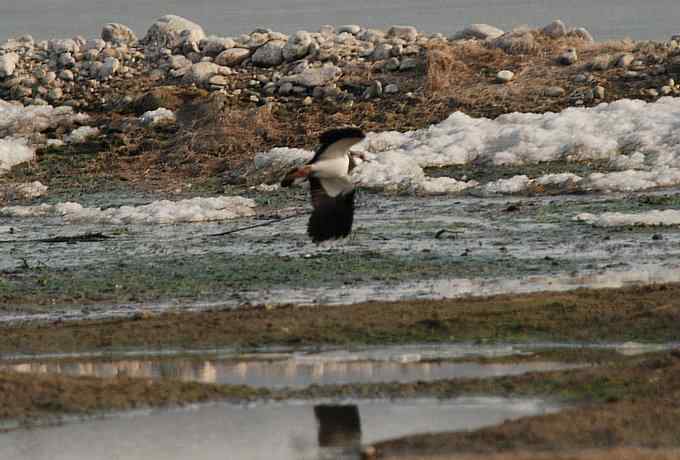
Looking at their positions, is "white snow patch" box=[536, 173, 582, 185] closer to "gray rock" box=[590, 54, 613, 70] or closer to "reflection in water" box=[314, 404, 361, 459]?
"gray rock" box=[590, 54, 613, 70]

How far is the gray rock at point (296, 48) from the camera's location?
79.2ft

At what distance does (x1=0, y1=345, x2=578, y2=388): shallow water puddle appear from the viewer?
10.0 meters

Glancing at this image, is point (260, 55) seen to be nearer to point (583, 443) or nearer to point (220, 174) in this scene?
point (220, 174)

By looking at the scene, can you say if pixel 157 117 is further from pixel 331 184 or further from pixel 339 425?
pixel 339 425

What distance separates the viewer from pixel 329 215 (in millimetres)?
11977

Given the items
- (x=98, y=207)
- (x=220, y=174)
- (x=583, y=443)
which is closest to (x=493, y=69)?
(x=220, y=174)

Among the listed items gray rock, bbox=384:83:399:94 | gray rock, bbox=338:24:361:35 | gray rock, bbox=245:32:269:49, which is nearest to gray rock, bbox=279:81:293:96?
gray rock, bbox=384:83:399:94

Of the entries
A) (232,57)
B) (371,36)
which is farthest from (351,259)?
(371,36)

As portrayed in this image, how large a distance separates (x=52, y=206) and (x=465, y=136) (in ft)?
17.2

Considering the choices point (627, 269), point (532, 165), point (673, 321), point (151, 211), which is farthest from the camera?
point (532, 165)

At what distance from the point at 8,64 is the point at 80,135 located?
4283 mm

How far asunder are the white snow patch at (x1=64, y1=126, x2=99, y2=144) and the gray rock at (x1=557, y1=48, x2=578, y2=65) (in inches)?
266

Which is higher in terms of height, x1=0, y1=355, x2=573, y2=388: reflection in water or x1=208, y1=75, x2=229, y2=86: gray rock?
x1=208, y1=75, x2=229, y2=86: gray rock

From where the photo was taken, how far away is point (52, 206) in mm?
18906
